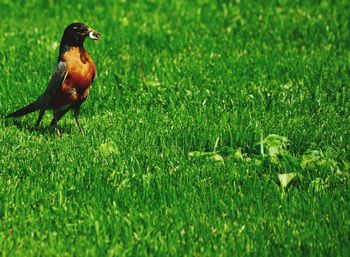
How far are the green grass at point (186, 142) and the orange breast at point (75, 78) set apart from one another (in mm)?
315

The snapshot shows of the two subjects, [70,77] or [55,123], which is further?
[55,123]

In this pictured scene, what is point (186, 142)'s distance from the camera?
215 inches

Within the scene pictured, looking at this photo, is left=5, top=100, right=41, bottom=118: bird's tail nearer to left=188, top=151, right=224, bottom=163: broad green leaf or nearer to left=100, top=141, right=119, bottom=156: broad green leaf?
left=100, top=141, right=119, bottom=156: broad green leaf

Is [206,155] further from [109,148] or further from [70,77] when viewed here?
[70,77]

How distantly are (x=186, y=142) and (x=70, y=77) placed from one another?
3.60 ft

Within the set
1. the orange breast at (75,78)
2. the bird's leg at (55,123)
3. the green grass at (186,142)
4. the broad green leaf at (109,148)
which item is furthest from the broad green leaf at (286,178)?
the bird's leg at (55,123)

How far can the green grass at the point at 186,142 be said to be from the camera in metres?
4.15

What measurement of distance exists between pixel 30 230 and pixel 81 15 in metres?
5.65

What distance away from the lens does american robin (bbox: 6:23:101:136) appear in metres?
5.69

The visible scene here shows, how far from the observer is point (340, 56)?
7.80 metres

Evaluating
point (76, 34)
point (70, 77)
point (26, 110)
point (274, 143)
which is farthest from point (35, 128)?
point (274, 143)

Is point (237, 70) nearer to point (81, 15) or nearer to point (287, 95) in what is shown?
point (287, 95)

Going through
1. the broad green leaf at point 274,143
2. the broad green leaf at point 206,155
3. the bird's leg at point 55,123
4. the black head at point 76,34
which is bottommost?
the bird's leg at point 55,123

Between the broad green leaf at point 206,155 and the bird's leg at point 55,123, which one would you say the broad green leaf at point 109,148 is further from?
the bird's leg at point 55,123
